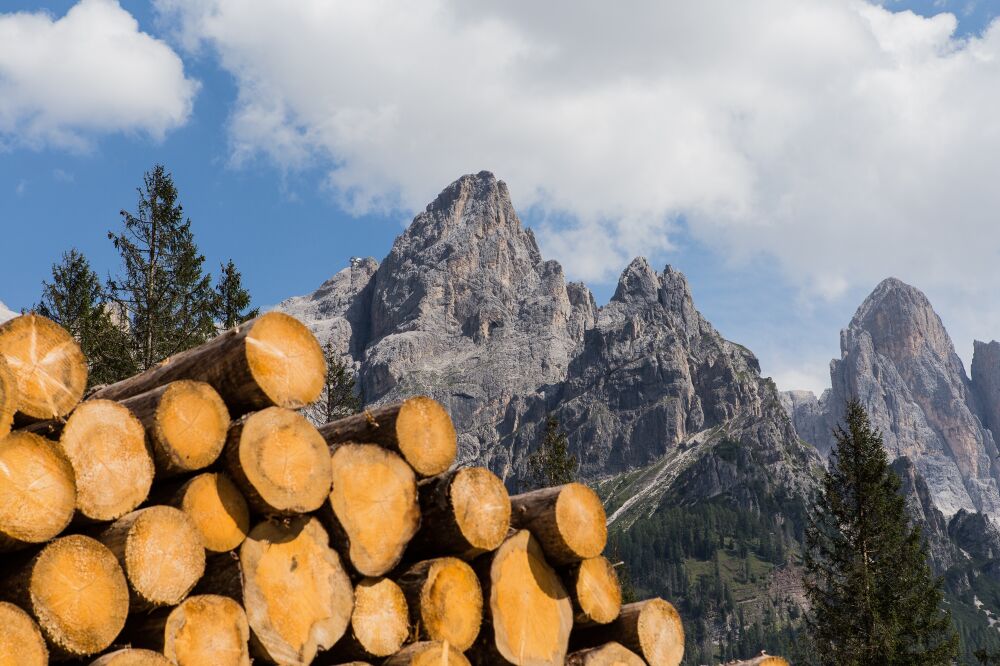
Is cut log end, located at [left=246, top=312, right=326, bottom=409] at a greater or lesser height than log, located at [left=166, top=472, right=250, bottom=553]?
greater

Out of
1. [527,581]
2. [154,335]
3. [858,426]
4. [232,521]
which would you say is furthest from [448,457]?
[858,426]

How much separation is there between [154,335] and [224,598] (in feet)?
80.9

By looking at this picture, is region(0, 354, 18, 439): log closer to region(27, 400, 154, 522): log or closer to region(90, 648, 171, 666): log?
region(27, 400, 154, 522): log

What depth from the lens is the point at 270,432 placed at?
7.45m

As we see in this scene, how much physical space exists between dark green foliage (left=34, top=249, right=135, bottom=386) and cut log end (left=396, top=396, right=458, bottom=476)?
1900 cm

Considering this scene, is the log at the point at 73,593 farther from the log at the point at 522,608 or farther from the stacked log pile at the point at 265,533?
the log at the point at 522,608

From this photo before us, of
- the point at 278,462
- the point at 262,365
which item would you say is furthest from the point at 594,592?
the point at 262,365

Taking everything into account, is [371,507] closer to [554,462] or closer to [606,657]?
[606,657]

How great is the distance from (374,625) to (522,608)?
1501mm

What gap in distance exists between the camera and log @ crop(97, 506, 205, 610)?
649 cm

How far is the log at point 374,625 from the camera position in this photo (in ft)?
25.2

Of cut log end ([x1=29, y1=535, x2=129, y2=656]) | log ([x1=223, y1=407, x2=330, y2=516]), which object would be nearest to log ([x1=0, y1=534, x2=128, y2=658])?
cut log end ([x1=29, y1=535, x2=129, y2=656])

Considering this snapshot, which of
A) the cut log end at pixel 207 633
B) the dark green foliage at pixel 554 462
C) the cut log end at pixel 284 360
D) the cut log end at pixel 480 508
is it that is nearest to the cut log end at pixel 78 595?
the cut log end at pixel 207 633

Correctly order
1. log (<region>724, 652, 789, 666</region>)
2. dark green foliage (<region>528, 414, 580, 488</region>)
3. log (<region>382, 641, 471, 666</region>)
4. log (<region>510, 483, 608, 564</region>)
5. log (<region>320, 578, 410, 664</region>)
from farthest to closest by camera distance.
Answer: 1. dark green foliage (<region>528, 414, 580, 488</region>)
2. log (<region>724, 652, 789, 666</region>)
3. log (<region>510, 483, 608, 564</region>)
4. log (<region>320, 578, 410, 664</region>)
5. log (<region>382, 641, 471, 666</region>)
